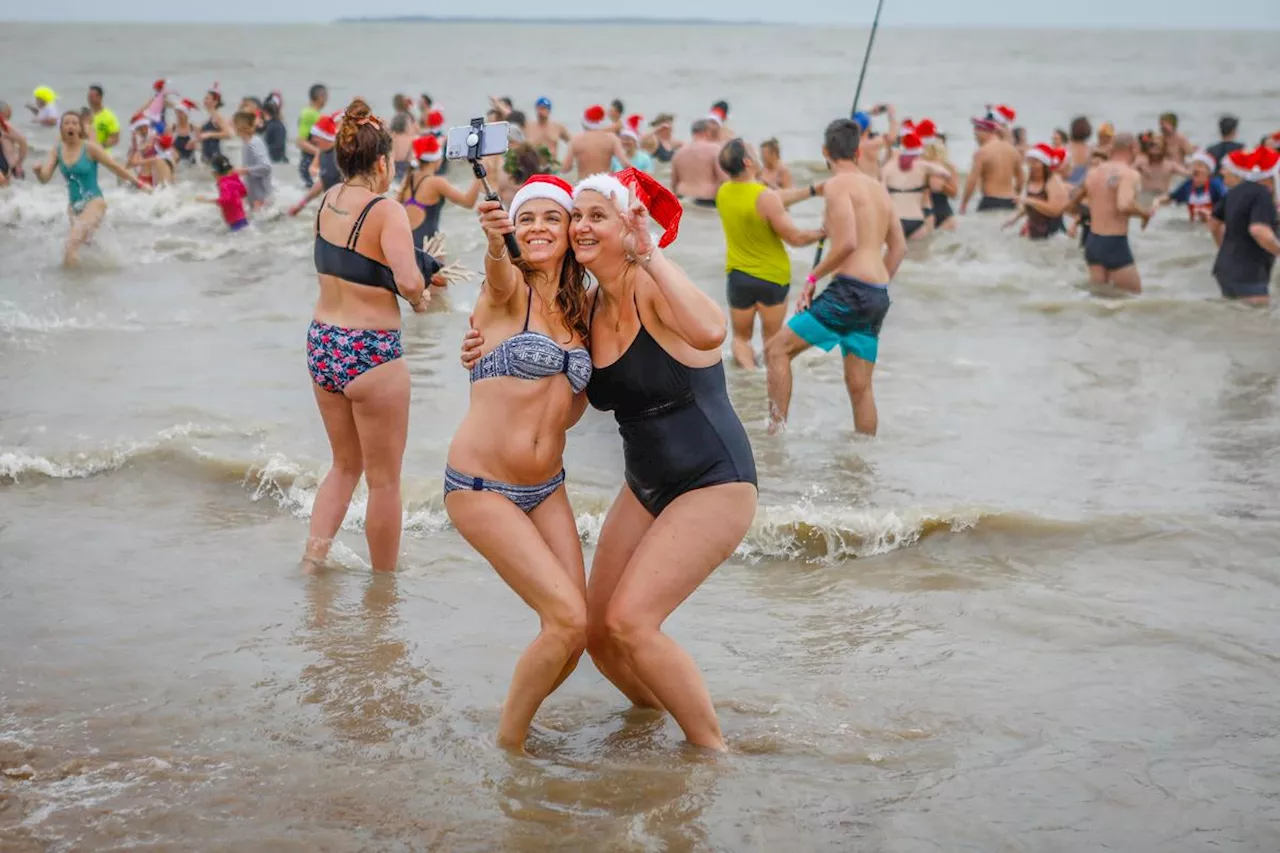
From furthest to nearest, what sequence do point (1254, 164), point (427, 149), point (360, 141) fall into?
1. point (1254, 164)
2. point (427, 149)
3. point (360, 141)

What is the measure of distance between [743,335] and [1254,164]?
4.84 metres

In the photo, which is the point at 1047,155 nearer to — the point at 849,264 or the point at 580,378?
→ the point at 849,264

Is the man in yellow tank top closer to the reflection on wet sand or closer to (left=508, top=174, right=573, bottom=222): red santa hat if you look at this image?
the reflection on wet sand

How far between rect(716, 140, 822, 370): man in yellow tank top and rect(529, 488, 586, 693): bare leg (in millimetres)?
4871

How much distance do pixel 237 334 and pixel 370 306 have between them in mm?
6680

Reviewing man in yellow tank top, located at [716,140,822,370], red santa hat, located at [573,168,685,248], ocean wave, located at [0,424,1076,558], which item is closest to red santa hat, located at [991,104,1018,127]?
man in yellow tank top, located at [716,140,822,370]

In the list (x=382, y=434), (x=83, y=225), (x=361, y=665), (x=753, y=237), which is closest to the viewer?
(x=361, y=665)

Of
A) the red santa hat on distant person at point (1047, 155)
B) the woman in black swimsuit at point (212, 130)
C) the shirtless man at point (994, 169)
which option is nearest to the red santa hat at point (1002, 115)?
the shirtless man at point (994, 169)

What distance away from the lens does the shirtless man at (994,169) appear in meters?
A: 16.5

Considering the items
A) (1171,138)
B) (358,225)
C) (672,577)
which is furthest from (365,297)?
(1171,138)

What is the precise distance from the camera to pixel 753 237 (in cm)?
911

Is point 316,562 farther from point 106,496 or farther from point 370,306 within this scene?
point 106,496

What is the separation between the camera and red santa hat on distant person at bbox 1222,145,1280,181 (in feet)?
35.8

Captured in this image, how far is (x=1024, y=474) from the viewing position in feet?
25.2
